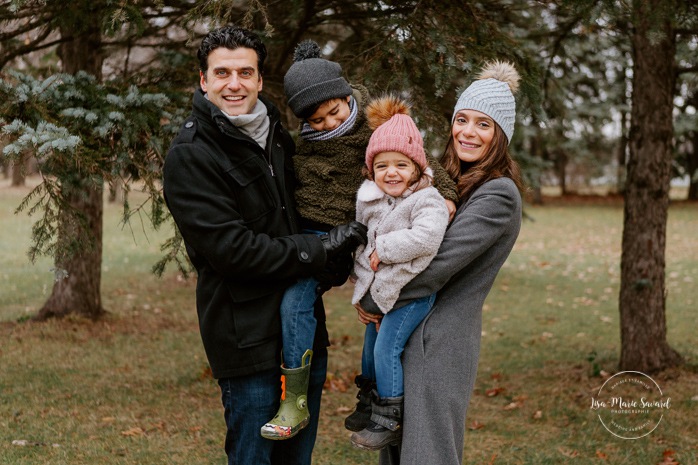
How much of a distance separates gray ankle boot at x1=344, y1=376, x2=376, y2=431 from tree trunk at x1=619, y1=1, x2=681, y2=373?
3933mm

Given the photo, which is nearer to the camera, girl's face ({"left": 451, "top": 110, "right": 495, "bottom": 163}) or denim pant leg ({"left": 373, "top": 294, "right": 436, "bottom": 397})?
denim pant leg ({"left": 373, "top": 294, "right": 436, "bottom": 397})

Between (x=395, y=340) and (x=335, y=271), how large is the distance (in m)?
0.37

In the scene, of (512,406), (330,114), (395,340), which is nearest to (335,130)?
(330,114)

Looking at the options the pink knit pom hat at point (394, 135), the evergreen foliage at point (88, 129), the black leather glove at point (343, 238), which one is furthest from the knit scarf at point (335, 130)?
the evergreen foliage at point (88, 129)

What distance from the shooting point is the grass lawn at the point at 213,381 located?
4.78 meters

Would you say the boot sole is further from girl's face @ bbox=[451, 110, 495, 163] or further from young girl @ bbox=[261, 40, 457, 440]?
girl's face @ bbox=[451, 110, 495, 163]

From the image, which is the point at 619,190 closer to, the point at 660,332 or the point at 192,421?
the point at 660,332

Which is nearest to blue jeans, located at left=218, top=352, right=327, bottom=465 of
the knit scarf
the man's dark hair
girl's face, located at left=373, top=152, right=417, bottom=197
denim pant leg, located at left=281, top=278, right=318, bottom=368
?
denim pant leg, located at left=281, top=278, right=318, bottom=368

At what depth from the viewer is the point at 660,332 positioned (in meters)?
6.09

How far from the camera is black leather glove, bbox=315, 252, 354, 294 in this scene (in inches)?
109

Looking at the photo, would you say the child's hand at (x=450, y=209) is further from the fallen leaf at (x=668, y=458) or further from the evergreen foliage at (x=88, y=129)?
the fallen leaf at (x=668, y=458)

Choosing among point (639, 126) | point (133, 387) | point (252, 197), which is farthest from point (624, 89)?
point (252, 197)

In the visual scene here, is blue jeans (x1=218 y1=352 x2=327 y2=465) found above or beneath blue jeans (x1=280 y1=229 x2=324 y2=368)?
beneath

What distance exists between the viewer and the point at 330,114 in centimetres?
289
